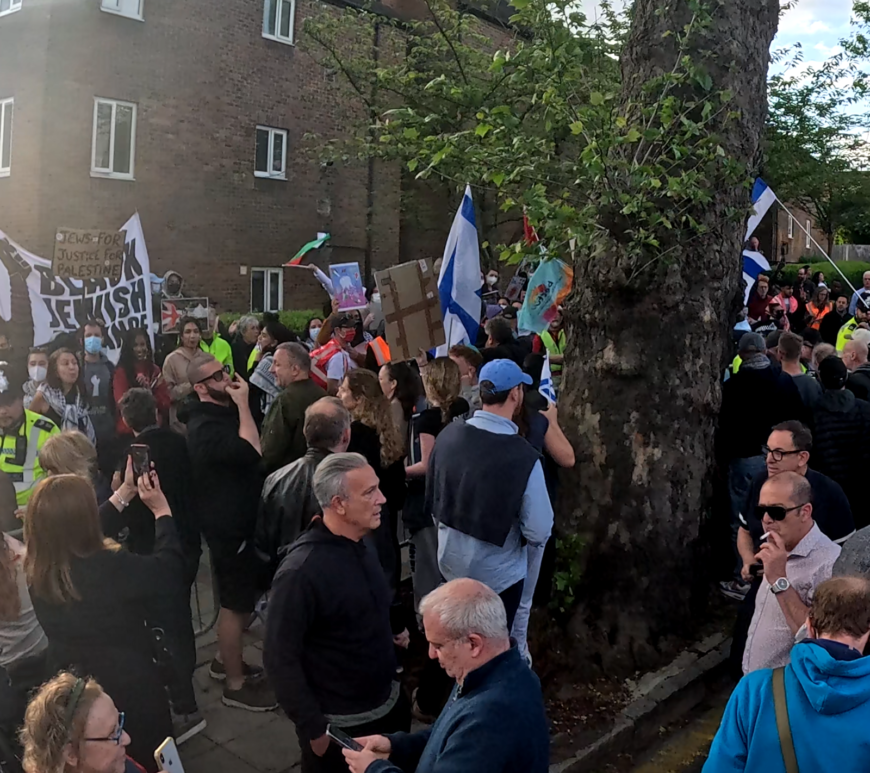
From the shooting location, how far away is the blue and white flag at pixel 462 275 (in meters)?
6.66

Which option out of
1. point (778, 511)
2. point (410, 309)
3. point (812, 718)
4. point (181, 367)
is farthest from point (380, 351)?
point (812, 718)

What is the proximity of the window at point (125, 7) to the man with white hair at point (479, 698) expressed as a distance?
52.1ft

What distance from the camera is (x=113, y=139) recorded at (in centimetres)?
1573

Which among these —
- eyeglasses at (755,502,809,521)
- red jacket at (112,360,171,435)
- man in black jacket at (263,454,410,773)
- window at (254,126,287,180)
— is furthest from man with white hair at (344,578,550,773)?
window at (254,126,287,180)

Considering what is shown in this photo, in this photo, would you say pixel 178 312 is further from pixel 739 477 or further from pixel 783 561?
pixel 783 561

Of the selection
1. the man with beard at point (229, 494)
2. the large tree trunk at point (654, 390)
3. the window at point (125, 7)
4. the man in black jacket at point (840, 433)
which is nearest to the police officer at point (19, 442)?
the man with beard at point (229, 494)

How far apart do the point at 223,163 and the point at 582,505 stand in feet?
46.5

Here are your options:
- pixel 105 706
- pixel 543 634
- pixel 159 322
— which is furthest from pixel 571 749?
pixel 159 322

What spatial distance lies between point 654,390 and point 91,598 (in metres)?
3.53

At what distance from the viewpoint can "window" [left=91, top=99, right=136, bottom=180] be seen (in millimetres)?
15555

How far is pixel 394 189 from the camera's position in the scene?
2098 cm

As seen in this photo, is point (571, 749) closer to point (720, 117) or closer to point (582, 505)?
point (582, 505)

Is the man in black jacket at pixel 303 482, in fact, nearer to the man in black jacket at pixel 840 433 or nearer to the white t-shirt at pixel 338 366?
the white t-shirt at pixel 338 366

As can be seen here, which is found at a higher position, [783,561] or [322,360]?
[322,360]
